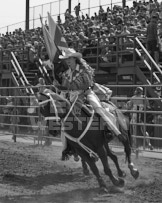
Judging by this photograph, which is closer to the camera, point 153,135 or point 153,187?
point 153,187

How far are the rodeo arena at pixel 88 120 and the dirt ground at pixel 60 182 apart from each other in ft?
0.05

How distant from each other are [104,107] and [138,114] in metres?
3.35

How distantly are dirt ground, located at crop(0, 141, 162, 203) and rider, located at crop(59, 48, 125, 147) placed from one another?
970mm

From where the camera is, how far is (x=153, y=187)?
688cm

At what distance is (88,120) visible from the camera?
6480mm

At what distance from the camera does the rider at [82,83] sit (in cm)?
669

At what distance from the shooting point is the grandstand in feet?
41.1

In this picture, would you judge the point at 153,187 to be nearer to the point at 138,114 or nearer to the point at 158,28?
the point at 138,114

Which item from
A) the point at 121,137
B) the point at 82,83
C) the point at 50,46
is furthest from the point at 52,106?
the point at 50,46

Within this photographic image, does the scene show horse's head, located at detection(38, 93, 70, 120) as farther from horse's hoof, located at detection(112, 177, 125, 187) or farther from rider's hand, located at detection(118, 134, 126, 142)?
horse's hoof, located at detection(112, 177, 125, 187)

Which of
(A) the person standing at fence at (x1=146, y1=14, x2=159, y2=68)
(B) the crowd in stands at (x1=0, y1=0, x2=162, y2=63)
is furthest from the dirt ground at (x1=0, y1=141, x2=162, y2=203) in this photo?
(B) the crowd in stands at (x1=0, y1=0, x2=162, y2=63)

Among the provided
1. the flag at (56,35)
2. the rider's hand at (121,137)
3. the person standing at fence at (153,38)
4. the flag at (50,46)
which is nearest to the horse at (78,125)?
the rider's hand at (121,137)

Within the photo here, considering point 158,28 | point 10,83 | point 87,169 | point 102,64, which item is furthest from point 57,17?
point 87,169

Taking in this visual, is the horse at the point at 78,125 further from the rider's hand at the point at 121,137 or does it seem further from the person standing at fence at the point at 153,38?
the person standing at fence at the point at 153,38
